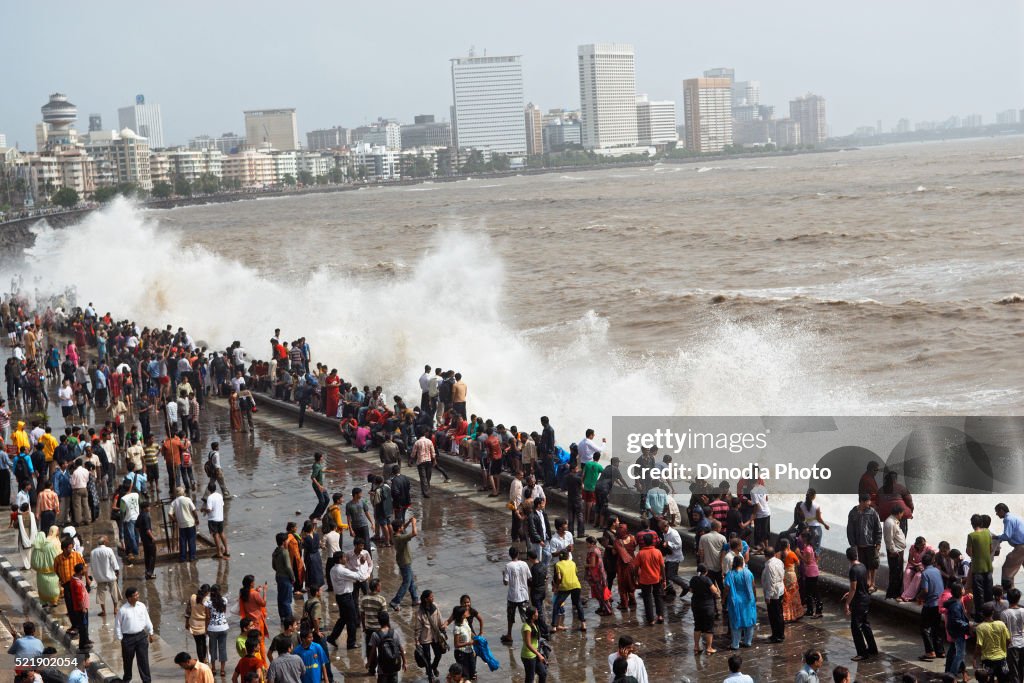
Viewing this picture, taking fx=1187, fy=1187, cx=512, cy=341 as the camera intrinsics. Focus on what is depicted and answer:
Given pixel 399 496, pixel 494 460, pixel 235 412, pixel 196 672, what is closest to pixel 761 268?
pixel 235 412

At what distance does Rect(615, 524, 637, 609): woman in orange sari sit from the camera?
1191cm

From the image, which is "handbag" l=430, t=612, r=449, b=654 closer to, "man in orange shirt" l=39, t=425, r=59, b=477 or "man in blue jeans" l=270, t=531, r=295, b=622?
"man in blue jeans" l=270, t=531, r=295, b=622

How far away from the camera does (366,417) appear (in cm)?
2003

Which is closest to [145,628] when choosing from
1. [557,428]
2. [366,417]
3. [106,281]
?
[366,417]

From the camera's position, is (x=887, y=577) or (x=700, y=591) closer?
(x=700, y=591)

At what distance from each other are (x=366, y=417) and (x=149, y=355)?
7075 millimetres

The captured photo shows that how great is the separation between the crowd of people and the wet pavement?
0.19m

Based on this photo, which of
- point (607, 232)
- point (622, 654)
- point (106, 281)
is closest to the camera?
point (622, 654)

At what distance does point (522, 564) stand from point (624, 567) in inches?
49.8

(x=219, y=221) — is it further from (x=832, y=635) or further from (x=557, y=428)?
(x=832, y=635)

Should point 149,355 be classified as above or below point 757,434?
above

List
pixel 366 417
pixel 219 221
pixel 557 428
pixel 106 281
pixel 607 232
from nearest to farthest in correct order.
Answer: pixel 366 417
pixel 557 428
pixel 106 281
pixel 607 232
pixel 219 221

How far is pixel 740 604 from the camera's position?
425 inches

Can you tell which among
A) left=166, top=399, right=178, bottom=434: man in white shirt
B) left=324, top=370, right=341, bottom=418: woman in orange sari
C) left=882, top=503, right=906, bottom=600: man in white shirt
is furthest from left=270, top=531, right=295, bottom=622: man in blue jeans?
left=324, top=370, right=341, bottom=418: woman in orange sari
